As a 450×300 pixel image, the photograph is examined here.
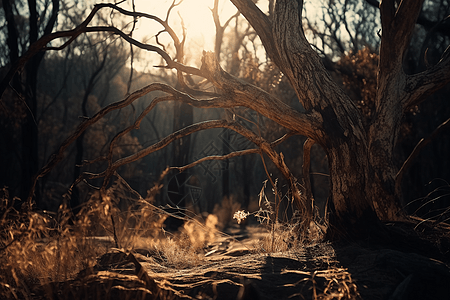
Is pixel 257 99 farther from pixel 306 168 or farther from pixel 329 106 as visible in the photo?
pixel 306 168

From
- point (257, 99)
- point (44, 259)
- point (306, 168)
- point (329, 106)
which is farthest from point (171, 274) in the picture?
point (306, 168)

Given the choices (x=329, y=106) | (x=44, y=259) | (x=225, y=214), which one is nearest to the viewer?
(x=44, y=259)

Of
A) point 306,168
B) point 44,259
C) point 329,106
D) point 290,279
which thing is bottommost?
point 44,259

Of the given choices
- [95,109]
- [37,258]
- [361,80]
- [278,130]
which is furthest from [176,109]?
[95,109]

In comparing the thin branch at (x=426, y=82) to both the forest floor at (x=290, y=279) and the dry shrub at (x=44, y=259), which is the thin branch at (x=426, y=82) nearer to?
the forest floor at (x=290, y=279)

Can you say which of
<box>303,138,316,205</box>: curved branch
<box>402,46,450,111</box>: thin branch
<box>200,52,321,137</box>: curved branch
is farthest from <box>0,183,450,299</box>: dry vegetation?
<box>402,46,450,111</box>: thin branch

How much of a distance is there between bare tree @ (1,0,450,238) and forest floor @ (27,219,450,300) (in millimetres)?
613

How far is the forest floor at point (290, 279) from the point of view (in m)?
2.26

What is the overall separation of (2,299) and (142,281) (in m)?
0.87

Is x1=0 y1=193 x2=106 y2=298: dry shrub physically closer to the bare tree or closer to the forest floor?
the forest floor

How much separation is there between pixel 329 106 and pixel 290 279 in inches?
74.5

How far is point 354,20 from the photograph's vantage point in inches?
685

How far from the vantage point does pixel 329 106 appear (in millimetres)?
3676

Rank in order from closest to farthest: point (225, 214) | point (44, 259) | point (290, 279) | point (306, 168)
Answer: point (290, 279), point (44, 259), point (306, 168), point (225, 214)
